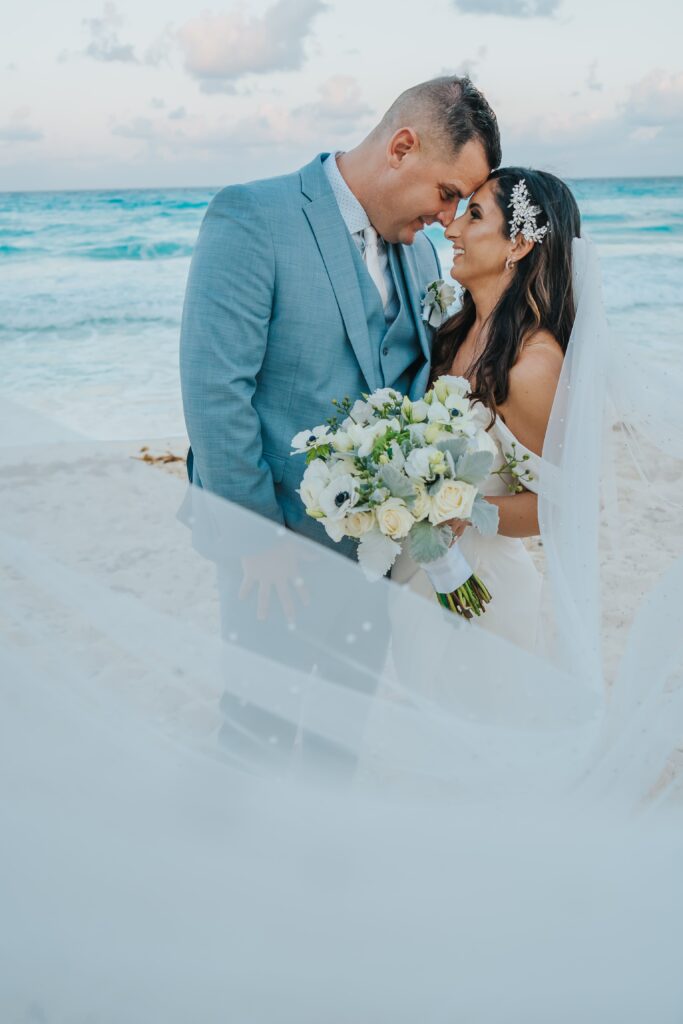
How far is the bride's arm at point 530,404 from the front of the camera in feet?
8.35

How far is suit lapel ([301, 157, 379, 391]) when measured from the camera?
237 centimetres

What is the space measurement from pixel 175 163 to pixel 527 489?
26.4 meters

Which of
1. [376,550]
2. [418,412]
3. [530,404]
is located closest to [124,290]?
[530,404]

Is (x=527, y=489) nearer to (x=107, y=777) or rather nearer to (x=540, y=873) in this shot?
(x=540, y=873)

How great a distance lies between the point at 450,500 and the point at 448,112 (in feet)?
3.58

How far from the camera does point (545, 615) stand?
2.55 m

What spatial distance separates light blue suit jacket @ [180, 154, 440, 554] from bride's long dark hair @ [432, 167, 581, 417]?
34cm

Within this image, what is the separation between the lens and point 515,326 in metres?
2.63

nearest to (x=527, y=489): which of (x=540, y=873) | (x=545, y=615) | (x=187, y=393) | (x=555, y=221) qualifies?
(x=545, y=615)

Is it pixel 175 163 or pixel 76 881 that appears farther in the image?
pixel 175 163

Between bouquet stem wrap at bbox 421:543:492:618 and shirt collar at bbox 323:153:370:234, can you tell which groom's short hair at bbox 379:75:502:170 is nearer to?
shirt collar at bbox 323:153:370:234

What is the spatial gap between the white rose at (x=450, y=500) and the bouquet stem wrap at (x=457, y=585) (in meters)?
0.39

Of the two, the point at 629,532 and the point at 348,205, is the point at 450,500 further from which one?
the point at 629,532

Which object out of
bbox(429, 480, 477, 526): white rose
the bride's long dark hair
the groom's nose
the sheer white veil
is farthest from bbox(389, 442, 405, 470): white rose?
the groom's nose
